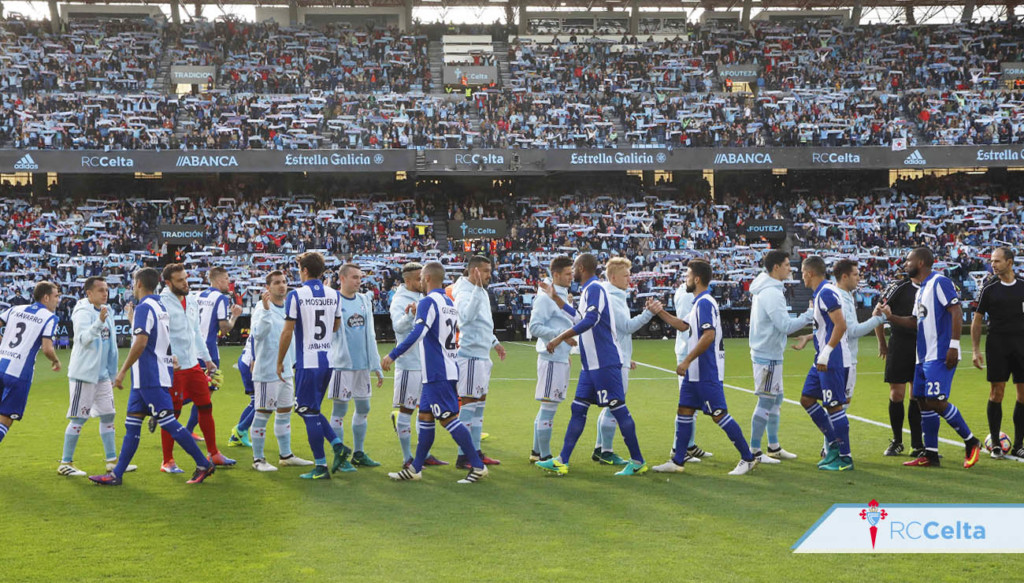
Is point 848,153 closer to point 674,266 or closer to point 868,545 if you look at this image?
point 674,266

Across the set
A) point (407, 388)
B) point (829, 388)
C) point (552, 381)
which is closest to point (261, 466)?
point (407, 388)

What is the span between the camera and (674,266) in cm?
3947

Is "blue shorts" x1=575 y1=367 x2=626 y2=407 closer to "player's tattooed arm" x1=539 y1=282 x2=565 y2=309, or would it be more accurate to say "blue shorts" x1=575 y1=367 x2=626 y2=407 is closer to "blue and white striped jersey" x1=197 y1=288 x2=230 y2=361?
"player's tattooed arm" x1=539 y1=282 x2=565 y2=309

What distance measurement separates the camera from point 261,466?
401 inches

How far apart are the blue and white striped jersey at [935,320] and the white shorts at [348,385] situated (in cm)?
565

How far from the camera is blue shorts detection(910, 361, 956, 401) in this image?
9.66m

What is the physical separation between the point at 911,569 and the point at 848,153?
39.9m

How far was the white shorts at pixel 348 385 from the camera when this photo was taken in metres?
10.3

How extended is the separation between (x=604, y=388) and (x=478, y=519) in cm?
223

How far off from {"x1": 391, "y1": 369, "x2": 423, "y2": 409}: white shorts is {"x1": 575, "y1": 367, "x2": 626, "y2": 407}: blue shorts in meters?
1.84

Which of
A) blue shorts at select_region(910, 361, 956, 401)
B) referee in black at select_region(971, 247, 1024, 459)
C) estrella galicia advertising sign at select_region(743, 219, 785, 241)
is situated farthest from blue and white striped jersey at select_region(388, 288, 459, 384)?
estrella galicia advertising sign at select_region(743, 219, 785, 241)

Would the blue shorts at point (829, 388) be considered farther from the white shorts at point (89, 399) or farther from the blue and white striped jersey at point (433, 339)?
the white shorts at point (89, 399)

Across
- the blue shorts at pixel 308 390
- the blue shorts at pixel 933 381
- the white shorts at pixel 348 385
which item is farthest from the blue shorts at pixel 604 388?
the blue shorts at pixel 933 381

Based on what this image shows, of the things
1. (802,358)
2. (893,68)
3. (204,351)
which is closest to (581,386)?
(204,351)
